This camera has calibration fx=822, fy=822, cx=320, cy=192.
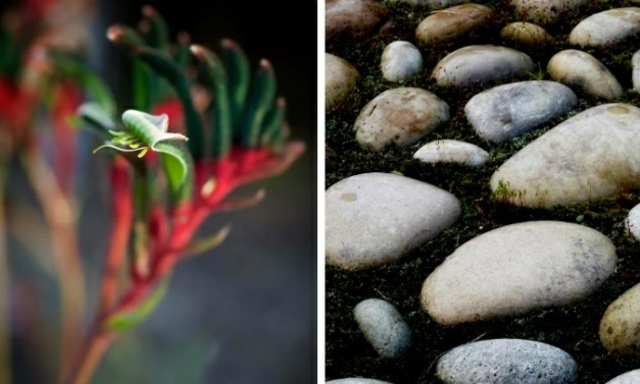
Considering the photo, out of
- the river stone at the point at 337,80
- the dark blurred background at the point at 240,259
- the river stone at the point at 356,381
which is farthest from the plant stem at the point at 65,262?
the river stone at the point at 337,80

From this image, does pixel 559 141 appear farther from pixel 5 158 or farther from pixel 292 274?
pixel 5 158

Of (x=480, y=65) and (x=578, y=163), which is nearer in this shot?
(x=578, y=163)

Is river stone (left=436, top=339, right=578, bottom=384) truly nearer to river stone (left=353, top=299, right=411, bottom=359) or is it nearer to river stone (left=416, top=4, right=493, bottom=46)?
river stone (left=353, top=299, right=411, bottom=359)

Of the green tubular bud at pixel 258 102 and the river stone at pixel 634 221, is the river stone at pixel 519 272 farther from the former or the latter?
the green tubular bud at pixel 258 102

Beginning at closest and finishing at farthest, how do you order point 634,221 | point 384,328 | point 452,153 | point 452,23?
point 634,221
point 384,328
point 452,153
point 452,23

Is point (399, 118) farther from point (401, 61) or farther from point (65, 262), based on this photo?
point (65, 262)

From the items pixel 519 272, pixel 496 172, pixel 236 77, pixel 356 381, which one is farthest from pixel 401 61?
pixel 356 381

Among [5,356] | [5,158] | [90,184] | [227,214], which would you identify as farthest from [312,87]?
[5,356]
